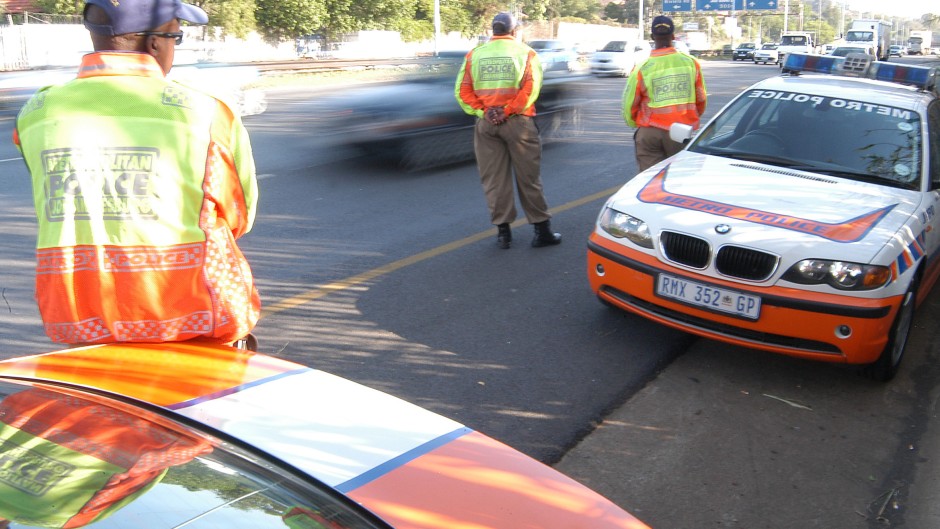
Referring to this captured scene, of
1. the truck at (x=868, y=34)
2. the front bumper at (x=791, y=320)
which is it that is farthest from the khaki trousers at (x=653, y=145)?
the truck at (x=868, y=34)

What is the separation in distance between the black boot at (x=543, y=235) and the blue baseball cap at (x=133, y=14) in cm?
511

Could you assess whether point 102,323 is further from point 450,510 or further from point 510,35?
point 510,35

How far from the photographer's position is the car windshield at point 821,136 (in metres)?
5.69

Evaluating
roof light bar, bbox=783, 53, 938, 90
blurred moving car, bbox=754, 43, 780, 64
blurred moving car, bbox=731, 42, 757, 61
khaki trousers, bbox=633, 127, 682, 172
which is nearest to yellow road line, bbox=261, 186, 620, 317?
khaki trousers, bbox=633, 127, 682, 172

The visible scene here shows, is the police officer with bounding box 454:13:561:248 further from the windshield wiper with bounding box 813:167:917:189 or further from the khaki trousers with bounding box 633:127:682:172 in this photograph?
the windshield wiper with bounding box 813:167:917:189

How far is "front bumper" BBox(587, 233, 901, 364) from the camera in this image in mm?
4535

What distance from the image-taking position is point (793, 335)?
→ 4.66 metres

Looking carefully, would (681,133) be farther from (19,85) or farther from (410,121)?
(19,85)

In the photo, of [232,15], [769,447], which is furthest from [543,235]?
[232,15]

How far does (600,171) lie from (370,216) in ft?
12.7

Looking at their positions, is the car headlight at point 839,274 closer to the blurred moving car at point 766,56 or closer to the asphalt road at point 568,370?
the asphalt road at point 568,370

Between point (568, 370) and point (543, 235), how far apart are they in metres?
2.66

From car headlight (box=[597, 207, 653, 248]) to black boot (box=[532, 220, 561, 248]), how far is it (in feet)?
6.32

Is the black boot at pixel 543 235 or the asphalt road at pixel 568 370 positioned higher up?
the black boot at pixel 543 235
